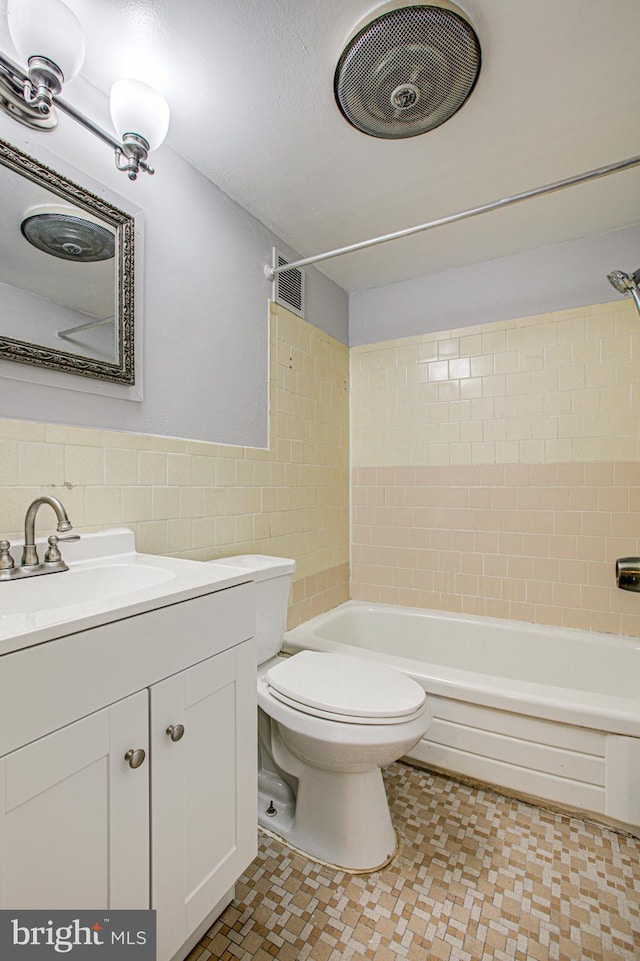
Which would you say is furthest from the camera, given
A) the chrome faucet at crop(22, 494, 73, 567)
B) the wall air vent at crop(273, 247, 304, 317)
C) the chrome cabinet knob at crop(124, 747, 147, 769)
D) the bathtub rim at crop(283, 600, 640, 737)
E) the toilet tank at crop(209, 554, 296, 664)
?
the wall air vent at crop(273, 247, 304, 317)

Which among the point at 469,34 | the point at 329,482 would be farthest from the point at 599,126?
the point at 329,482

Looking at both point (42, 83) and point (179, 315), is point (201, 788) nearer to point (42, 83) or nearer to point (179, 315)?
point (179, 315)

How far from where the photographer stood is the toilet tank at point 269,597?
1.58 metres

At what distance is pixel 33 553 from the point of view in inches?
42.7

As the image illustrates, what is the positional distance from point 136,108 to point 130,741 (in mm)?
1527

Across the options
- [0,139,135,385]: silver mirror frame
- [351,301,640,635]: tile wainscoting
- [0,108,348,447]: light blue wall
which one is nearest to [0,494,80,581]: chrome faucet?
[0,108,348,447]: light blue wall

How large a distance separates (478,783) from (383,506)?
4.64ft

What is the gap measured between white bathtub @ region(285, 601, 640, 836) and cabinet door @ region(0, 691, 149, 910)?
1120 millimetres

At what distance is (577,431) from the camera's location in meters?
2.19

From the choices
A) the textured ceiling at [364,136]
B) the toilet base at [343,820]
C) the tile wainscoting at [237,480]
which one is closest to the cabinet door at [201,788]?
the toilet base at [343,820]

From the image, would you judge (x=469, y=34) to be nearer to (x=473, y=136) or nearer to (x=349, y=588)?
(x=473, y=136)

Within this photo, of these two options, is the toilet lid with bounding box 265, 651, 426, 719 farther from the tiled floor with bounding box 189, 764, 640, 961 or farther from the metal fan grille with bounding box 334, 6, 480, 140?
the metal fan grille with bounding box 334, 6, 480, 140

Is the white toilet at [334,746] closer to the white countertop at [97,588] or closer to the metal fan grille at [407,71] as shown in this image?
the white countertop at [97,588]

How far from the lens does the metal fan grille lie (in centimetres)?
115
